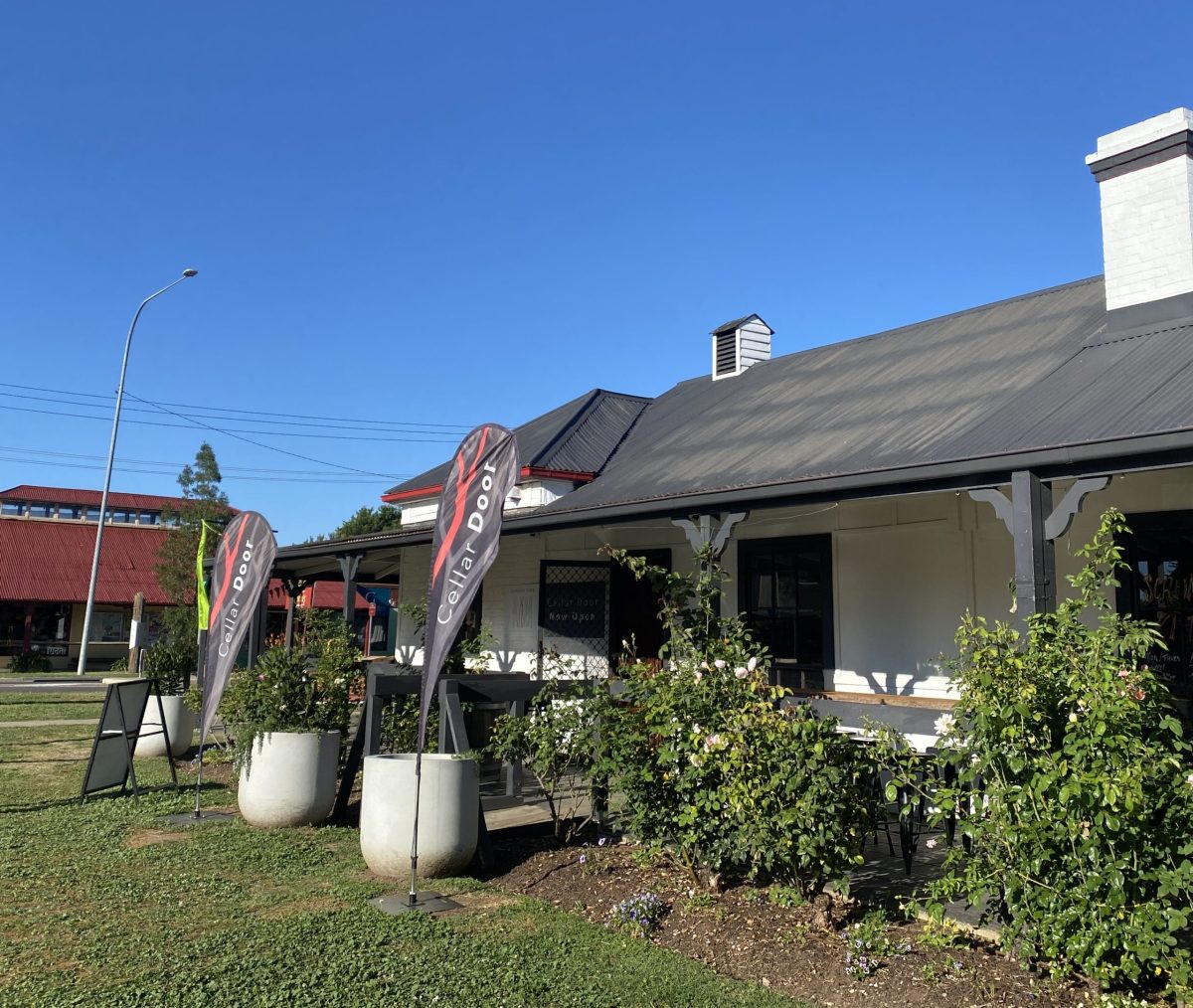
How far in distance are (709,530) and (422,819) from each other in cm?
351

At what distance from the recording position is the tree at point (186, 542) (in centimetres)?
3244

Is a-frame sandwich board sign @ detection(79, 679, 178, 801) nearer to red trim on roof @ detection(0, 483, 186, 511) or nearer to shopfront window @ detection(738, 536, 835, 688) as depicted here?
shopfront window @ detection(738, 536, 835, 688)

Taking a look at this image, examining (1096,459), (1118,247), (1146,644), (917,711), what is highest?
(1118,247)

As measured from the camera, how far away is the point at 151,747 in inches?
462

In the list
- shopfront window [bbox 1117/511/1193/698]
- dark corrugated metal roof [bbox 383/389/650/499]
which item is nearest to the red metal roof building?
dark corrugated metal roof [bbox 383/389/650/499]

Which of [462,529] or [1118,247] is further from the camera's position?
[1118,247]

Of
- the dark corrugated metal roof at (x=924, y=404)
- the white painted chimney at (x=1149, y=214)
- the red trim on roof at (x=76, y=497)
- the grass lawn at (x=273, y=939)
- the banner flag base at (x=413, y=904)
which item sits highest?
the red trim on roof at (x=76, y=497)

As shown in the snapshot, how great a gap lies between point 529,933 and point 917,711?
2.74 meters

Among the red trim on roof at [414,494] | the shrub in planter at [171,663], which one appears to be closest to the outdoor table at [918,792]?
the shrub in planter at [171,663]

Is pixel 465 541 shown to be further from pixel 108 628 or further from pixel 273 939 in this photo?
pixel 108 628

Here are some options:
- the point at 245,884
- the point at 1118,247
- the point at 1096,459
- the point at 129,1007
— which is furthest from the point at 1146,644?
the point at 1118,247

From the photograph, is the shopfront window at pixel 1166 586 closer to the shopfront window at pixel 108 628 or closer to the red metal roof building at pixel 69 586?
the red metal roof building at pixel 69 586

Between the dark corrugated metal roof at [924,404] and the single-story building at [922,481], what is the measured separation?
0.04 metres

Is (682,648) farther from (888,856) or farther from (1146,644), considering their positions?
(1146,644)
